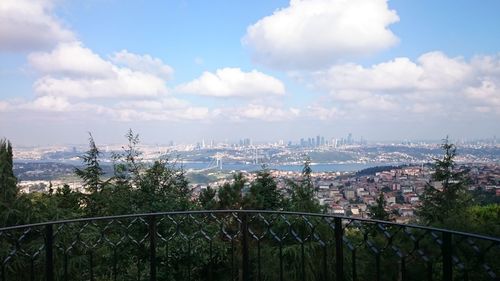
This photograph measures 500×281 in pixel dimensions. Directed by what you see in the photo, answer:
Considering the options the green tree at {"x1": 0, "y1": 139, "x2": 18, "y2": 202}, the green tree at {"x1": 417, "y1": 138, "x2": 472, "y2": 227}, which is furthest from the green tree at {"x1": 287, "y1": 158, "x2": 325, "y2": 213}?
the green tree at {"x1": 417, "y1": 138, "x2": 472, "y2": 227}

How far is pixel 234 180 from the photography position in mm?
11719

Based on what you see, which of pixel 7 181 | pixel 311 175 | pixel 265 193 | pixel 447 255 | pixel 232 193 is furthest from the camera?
pixel 311 175

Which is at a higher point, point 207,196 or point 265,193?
point 265,193

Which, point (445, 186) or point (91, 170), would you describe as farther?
point (445, 186)

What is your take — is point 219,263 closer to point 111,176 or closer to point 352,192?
point 111,176

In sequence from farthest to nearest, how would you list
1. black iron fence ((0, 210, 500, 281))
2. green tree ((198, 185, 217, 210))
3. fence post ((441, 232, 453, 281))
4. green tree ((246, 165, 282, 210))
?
green tree ((198, 185, 217, 210)), green tree ((246, 165, 282, 210)), black iron fence ((0, 210, 500, 281)), fence post ((441, 232, 453, 281))

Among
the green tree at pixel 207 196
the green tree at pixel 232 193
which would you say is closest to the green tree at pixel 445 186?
the green tree at pixel 232 193

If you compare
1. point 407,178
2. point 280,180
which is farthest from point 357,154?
point 280,180

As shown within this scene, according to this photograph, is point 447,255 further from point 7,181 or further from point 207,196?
point 207,196

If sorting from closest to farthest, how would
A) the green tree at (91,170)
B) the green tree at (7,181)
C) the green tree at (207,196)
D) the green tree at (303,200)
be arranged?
1. the green tree at (7,181)
2. the green tree at (303,200)
3. the green tree at (207,196)
4. the green tree at (91,170)

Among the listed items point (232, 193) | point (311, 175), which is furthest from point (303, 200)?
point (311, 175)

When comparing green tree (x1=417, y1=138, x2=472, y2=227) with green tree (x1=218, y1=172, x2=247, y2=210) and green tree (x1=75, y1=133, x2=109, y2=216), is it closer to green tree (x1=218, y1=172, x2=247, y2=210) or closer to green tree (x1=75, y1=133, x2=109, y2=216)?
green tree (x1=218, y1=172, x2=247, y2=210)

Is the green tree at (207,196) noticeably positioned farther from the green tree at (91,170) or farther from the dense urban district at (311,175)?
the green tree at (91,170)

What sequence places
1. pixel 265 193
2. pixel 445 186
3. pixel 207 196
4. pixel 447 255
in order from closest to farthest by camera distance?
1. pixel 447 255
2. pixel 265 193
3. pixel 207 196
4. pixel 445 186
